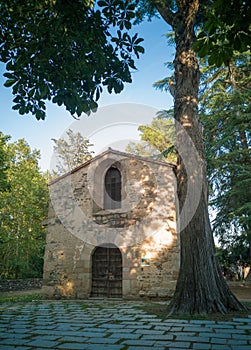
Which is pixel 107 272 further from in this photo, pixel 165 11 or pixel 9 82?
pixel 165 11

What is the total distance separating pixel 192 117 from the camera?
658 centimetres

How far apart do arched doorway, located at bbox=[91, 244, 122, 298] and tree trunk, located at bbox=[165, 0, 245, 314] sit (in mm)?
4175

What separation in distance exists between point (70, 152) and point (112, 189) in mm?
19152

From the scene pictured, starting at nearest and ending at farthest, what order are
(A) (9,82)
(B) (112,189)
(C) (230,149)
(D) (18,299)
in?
1. (A) (9,82)
2. (D) (18,299)
3. (B) (112,189)
4. (C) (230,149)

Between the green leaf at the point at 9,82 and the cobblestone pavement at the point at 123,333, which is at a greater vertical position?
the green leaf at the point at 9,82

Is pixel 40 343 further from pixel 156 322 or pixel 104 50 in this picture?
pixel 104 50

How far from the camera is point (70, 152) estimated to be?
28.9 metres

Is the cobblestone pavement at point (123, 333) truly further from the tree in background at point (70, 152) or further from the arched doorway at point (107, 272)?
the tree in background at point (70, 152)

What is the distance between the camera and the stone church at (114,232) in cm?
909

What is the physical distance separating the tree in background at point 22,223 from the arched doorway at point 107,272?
9.54 metres

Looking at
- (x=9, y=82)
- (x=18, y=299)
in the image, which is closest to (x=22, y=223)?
(x=18, y=299)

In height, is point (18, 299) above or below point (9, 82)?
below

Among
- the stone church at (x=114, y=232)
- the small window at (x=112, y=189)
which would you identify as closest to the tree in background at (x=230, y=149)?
the stone church at (x=114, y=232)

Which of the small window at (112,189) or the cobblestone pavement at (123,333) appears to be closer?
the cobblestone pavement at (123,333)
